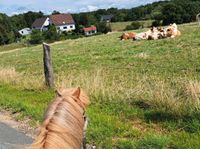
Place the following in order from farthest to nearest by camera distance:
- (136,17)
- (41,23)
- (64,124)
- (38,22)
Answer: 1. (38,22)
2. (41,23)
3. (136,17)
4. (64,124)

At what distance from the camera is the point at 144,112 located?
343 inches

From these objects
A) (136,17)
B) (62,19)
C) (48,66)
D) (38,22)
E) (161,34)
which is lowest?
(38,22)

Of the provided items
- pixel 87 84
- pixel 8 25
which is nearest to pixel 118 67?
pixel 87 84

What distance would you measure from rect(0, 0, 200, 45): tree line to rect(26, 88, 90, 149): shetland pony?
2483 inches

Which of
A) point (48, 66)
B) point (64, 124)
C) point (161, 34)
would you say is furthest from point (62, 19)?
point (64, 124)

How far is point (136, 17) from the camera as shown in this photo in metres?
115

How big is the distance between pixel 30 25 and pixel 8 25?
158ft

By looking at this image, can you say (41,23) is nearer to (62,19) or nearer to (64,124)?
(62,19)

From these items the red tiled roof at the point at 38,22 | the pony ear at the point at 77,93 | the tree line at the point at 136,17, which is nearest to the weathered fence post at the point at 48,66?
the pony ear at the point at 77,93

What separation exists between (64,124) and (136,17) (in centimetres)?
11330

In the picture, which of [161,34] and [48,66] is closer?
[48,66]

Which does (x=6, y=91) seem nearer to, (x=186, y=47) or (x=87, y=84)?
(x=87, y=84)

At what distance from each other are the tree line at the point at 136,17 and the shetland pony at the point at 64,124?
63.1 meters

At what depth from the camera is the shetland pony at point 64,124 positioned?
310 cm
